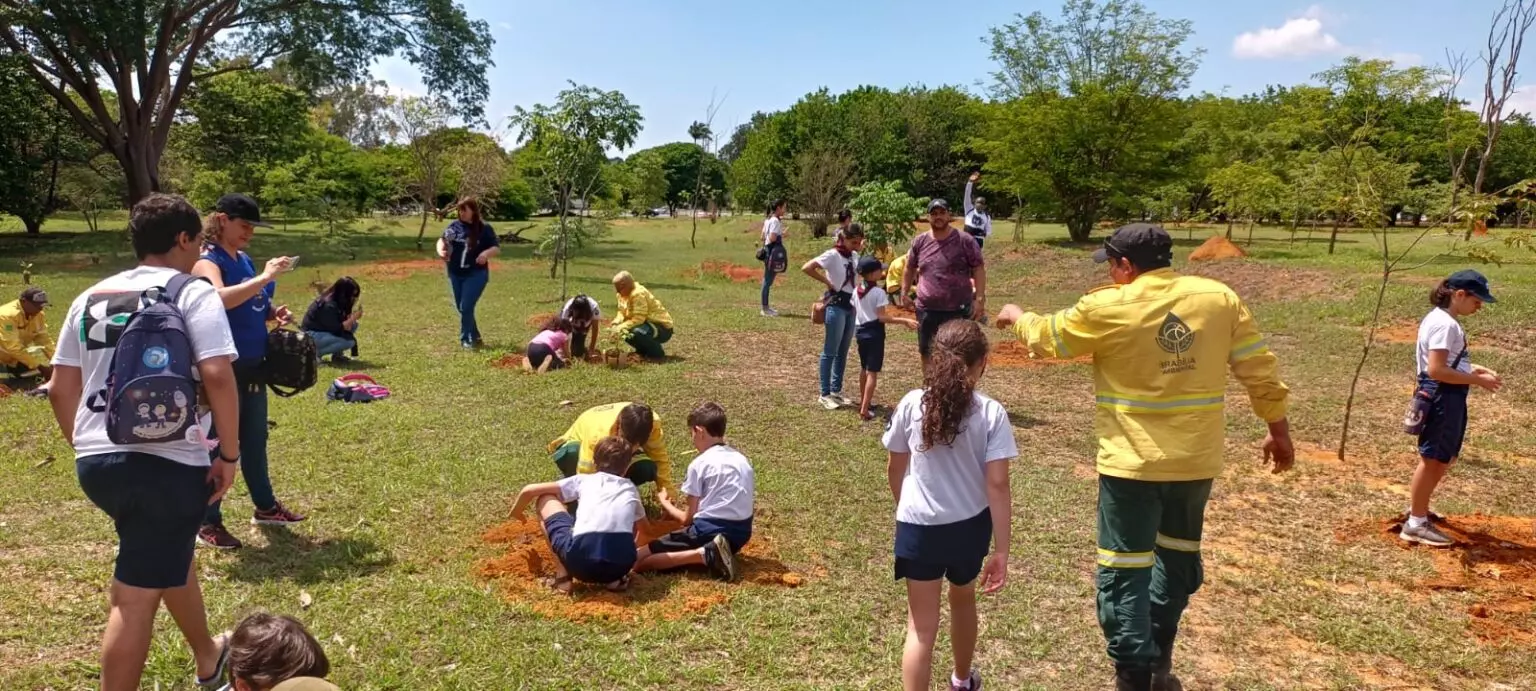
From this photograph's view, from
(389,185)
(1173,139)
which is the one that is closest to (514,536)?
(1173,139)

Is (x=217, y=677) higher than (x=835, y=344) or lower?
lower

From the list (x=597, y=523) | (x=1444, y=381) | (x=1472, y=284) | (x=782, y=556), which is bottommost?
(x=782, y=556)

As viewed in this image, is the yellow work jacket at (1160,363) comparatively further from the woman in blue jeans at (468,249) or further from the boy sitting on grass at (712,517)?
the woman in blue jeans at (468,249)

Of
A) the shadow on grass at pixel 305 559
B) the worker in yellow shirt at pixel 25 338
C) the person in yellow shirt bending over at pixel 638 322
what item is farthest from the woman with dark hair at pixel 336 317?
the shadow on grass at pixel 305 559

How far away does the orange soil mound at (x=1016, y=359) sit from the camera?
1089cm

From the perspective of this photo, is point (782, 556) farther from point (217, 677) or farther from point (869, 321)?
point (869, 321)

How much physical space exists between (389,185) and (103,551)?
141 feet

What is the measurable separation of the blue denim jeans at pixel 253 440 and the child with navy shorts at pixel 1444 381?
6.35 metres

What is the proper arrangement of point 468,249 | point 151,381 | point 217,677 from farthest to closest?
point 468,249 < point 217,677 < point 151,381

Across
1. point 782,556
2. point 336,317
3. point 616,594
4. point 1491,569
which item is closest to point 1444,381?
point 1491,569

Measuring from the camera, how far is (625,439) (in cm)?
481

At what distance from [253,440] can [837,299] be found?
191 inches

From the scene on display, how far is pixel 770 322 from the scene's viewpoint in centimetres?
1384

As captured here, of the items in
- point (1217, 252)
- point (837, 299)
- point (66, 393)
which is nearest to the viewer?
point (66, 393)
